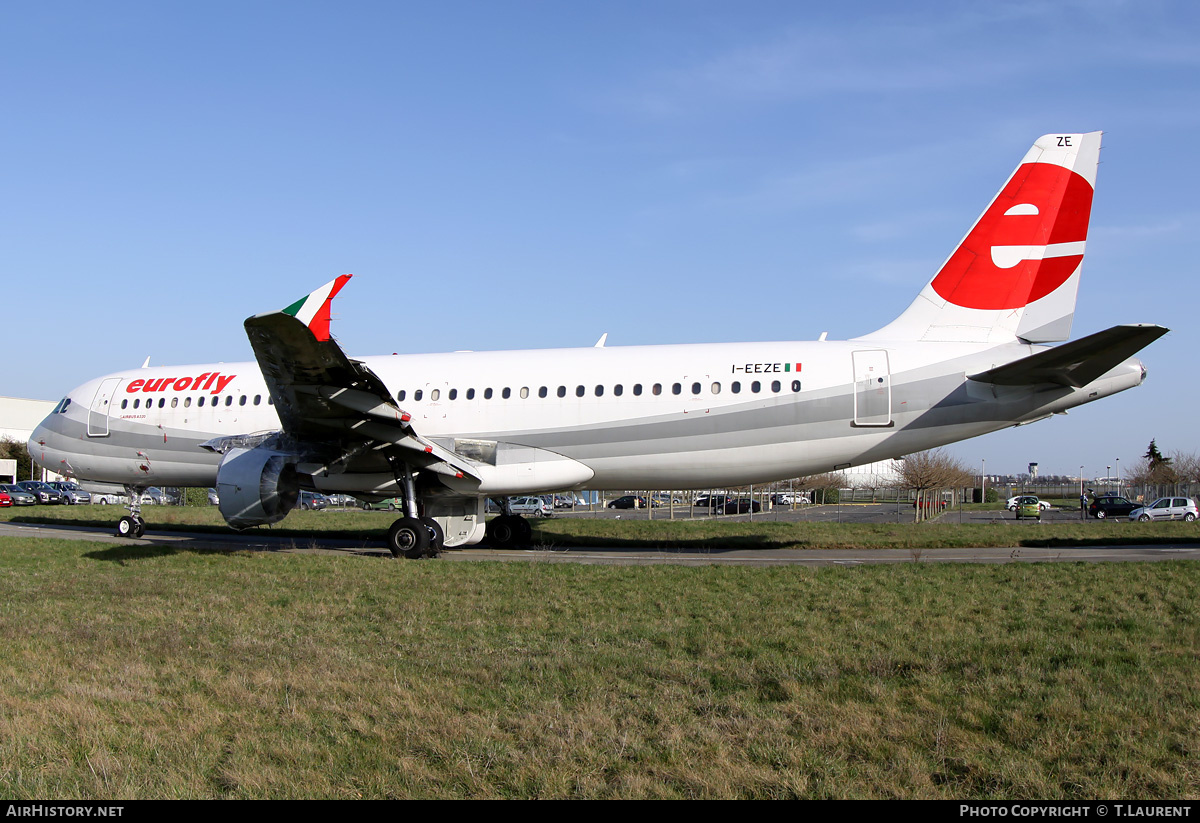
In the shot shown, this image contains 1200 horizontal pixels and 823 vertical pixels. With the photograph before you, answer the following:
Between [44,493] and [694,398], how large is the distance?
151ft

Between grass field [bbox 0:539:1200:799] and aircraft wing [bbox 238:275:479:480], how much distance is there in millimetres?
4168

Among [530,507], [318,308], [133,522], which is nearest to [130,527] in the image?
[133,522]

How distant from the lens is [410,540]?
53.5 feet

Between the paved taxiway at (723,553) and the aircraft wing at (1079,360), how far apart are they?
3.09m

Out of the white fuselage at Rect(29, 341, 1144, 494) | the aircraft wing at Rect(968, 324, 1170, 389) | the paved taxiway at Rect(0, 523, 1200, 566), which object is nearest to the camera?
the aircraft wing at Rect(968, 324, 1170, 389)

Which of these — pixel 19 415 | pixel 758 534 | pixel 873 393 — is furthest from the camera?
pixel 19 415

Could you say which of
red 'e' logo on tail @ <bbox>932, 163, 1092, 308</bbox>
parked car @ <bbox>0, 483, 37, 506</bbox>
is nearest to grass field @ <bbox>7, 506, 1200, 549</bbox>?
red 'e' logo on tail @ <bbox>932, 163, 1092, 308</bbox>

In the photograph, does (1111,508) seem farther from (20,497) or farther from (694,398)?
(20,497)

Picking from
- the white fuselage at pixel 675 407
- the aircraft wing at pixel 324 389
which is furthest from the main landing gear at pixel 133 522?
the aircraft wing at pixel 324 389

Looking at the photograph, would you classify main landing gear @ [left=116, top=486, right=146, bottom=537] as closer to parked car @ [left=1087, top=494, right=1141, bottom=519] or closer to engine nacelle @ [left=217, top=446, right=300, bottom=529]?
engine nacelle @ [left=217, top=446, right=300, bottom=529]

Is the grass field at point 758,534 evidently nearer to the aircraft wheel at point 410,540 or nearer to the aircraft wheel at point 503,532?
the aircraft wheel at point 503,532

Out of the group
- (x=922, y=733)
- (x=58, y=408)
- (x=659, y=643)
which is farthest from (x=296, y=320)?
(x=58, y=408)

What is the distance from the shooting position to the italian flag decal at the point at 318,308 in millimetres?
13867

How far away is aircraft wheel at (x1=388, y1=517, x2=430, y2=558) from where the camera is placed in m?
16.2
